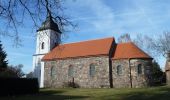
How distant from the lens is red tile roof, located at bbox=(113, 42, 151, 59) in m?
38.3

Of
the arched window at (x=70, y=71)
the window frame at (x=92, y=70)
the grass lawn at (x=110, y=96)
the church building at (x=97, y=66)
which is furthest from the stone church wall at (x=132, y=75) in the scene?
the grass lawn at (x=110, y=96)

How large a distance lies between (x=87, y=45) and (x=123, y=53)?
755 cm

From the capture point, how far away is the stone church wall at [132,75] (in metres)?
37.5

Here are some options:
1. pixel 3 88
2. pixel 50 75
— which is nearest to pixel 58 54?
pixel 50 75

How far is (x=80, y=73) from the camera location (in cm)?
4181

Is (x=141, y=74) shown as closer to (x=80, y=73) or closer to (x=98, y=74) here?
(x=98, y=74)

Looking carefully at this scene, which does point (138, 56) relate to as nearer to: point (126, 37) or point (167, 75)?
point (167, 75)

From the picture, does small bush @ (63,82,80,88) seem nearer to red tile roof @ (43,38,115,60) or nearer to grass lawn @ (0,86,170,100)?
red tile roof @ (43,38,115,60)

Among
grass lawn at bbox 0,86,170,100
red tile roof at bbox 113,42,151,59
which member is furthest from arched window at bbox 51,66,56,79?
grass lawn at bbox 0,86,170,100

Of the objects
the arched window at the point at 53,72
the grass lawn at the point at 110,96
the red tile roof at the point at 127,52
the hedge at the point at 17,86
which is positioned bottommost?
the grass lawn at the point at 110,96

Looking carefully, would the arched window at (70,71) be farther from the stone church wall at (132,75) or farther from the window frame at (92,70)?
the stone church wall at (132,75)

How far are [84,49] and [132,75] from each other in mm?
9787

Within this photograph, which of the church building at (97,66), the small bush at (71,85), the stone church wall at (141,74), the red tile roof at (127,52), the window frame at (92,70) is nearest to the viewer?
the stone church wall at (141,74)

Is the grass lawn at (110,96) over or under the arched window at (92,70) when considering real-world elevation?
under
